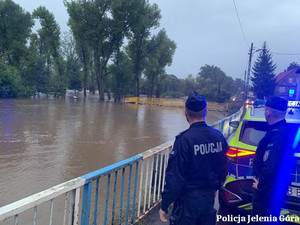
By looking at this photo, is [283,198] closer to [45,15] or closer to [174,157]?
[174,157]

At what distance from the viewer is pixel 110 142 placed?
10117mm

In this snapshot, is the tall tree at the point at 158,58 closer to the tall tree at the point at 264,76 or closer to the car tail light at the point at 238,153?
the tall tree at the point at 264,76

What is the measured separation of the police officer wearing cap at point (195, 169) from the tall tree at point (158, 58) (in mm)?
37689

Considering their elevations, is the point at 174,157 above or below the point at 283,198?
above

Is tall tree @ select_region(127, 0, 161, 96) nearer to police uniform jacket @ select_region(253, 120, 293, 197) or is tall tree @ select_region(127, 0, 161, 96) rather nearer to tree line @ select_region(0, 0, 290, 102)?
tree line @ select_region(0, 0, 290, 102)

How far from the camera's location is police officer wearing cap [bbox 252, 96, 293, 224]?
229 centimetres

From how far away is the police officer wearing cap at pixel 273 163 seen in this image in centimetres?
229

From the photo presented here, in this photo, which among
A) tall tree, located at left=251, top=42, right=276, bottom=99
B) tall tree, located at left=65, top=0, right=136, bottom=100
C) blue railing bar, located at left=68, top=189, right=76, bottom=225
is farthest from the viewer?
tall tree, located at left=251, top=42, right=276, bottom=99

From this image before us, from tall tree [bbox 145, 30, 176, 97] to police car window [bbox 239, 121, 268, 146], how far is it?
3643cm

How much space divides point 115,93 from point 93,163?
32.8 m

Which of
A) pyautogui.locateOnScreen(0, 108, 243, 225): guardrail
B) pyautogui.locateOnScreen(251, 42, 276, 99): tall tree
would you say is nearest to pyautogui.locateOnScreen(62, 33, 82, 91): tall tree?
pyautogui.locateOnScreen(251, 42, 276, 99): tall tree

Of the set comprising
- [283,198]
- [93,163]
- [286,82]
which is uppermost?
[286,82]

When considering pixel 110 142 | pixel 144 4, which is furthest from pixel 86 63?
pixel 110 142

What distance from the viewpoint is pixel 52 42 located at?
1630 inches
